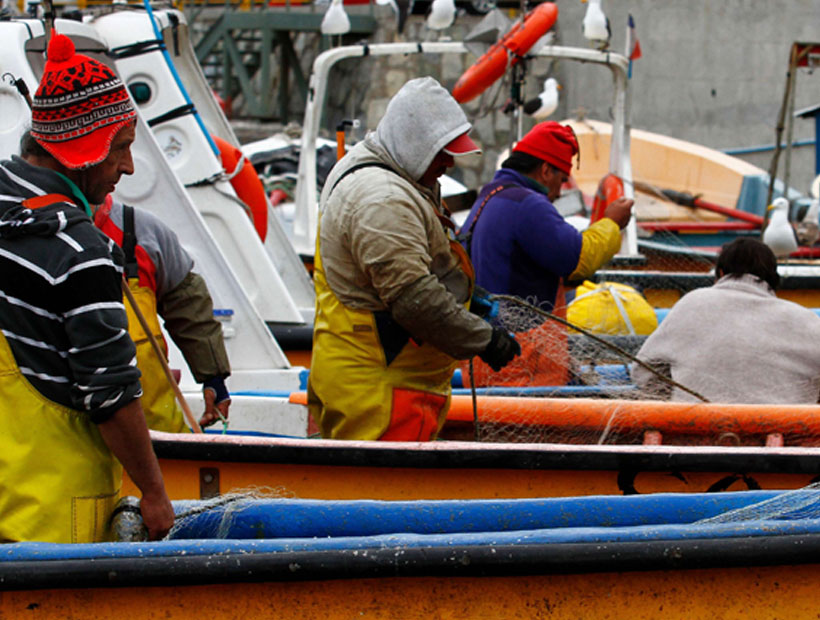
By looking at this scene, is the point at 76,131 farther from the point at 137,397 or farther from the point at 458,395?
the point at 458,395

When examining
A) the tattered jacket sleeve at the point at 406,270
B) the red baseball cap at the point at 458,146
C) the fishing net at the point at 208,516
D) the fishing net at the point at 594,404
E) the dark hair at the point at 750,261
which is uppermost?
the red baseball cap at the point at 458,146

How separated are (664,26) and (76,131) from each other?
17650mm

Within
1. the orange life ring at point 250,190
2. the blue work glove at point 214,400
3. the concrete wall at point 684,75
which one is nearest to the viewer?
the blue work glove at point 214,400

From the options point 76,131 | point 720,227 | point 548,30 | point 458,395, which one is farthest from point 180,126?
point 720,227

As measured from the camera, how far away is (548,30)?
8.91 metres

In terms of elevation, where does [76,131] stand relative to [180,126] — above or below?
above

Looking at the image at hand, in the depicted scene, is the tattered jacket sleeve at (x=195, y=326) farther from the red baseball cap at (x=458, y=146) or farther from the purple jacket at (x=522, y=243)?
the purple jacket at (x=522, y=243)

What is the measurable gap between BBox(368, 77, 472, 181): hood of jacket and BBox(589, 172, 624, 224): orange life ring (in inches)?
129

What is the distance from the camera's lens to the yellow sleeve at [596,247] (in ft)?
15.4

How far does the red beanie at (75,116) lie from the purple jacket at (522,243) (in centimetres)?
246

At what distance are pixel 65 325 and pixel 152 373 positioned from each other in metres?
1.54

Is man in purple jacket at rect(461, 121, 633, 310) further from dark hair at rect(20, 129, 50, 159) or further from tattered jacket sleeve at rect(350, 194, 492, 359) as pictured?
dark hair at rect(20, 129, 50, 159)

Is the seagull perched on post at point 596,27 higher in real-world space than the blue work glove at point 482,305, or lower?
higher

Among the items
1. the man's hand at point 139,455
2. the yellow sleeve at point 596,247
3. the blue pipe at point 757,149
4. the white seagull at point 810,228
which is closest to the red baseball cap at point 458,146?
the yellow sleeve at point 596,247
